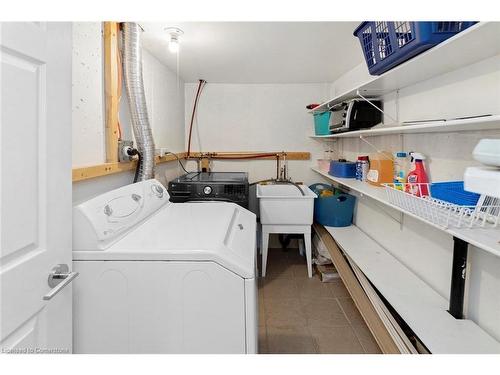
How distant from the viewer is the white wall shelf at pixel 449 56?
3.45 feet

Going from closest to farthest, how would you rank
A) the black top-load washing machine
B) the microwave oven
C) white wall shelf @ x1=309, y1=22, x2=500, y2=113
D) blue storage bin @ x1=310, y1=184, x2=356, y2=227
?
white wall shelf @ x1=309, y1=22, x2=500, y2=113 → the microwave oven → the black top-load washing machine → blue storage bin @ x1=310, y1=184, x2=356, y2=227

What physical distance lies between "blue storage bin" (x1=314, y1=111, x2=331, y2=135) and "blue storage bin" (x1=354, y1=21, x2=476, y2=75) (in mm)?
1214

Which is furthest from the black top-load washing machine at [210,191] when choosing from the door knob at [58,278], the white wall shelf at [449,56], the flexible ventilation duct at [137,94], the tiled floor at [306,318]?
the door knob at [58,278]

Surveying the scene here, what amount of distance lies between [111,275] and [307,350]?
1405mm

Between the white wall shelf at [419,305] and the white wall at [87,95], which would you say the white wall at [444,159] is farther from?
the white wall at [87,95]

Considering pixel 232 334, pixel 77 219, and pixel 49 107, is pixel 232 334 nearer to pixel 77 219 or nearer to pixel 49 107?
pixel 77 219

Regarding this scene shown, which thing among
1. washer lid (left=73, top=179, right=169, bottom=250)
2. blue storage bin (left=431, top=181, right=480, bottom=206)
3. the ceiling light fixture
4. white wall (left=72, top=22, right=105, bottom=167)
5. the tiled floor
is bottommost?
the tiled floor

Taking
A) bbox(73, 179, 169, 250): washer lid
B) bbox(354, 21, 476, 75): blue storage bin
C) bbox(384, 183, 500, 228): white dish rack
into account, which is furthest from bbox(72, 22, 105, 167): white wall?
bbox(384, 183, 500, 228): white dish rack

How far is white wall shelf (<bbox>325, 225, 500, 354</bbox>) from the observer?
4.27ft

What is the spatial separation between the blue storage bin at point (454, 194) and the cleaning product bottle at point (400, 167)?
1.73 feet

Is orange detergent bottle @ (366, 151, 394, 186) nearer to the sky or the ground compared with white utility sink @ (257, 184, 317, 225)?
Answer: nearer to the sky

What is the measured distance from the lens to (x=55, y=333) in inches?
39.4

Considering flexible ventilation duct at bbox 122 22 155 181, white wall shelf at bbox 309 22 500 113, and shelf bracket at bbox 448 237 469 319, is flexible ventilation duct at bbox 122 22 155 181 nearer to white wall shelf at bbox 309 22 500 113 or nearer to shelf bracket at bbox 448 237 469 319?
white wall shelf at bbox 309 22 500 113
